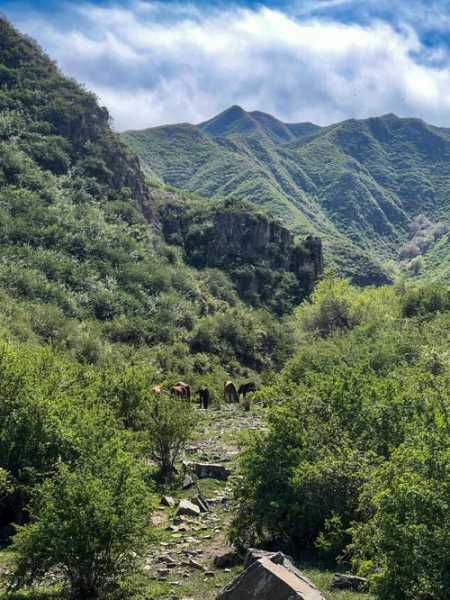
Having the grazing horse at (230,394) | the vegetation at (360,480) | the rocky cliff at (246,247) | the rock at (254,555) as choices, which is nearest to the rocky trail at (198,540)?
the rock at (254,555)

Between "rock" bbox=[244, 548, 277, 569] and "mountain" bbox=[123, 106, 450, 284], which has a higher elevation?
"mountain" bbox=[123, 106, 450, 284]

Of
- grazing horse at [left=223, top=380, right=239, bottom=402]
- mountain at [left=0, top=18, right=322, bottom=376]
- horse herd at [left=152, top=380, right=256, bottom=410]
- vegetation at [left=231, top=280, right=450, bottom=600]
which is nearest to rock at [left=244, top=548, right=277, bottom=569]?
vegetation at [left=231, top=280, right=450, bottom=600]

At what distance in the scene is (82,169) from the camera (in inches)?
2724

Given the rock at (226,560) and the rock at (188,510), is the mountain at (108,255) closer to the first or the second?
the rock at (188,510)

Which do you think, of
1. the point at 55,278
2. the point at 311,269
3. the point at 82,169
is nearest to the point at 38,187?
the point at 82,169

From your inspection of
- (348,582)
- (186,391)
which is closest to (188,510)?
(348,582)

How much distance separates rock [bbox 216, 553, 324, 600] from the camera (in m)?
8.26

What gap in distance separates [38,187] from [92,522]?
55.4 meters

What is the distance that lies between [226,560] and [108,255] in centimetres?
4863

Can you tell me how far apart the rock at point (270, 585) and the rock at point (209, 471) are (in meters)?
9.68

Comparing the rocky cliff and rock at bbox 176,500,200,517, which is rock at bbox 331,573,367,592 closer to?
rock at bbox 176,500,200,517

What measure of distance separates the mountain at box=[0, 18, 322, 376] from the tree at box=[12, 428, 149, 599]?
21494 millimetres

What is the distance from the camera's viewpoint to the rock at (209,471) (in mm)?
18953

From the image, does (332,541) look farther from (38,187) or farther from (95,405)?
(38,187)
